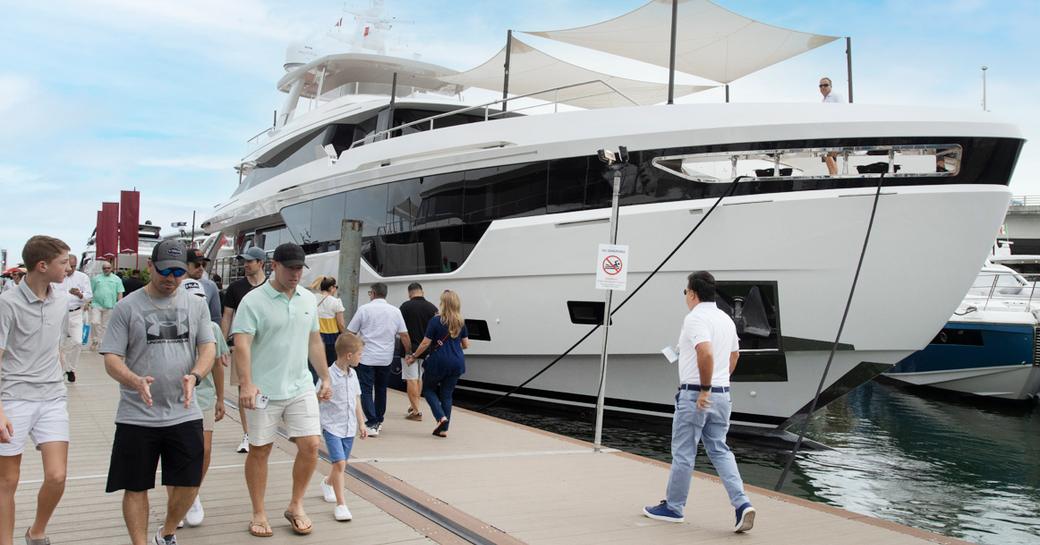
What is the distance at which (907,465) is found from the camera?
32.8ft

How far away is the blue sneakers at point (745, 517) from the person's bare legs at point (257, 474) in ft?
8.86

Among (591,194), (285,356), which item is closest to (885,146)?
(591,194)

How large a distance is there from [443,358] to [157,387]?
172 inches

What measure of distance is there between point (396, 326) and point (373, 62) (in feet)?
33.0

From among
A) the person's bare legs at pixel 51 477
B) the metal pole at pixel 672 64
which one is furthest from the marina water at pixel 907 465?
the metal pole at pixel 672 64

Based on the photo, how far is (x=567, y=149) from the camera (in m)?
10.1

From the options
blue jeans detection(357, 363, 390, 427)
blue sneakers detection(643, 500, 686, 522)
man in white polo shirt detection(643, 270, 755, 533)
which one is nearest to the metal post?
blue jeans detection(357, 363, 390, 427)

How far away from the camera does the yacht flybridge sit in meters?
8.88

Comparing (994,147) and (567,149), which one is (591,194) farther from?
(994,147)

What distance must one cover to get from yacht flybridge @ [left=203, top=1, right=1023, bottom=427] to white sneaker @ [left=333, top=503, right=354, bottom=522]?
18.6 ft

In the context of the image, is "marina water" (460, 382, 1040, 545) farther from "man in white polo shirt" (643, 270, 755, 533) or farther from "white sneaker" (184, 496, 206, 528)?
"white sneaker" (184, 496, 206, 528)

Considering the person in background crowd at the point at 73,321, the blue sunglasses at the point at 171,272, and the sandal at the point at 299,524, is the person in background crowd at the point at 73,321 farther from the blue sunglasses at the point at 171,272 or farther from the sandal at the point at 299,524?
the blue sunglasses at the point at 171,272

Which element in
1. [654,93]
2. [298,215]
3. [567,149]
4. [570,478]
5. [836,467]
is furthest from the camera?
[654,93]

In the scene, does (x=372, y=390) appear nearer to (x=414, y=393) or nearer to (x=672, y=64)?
(x=414, y=393)
